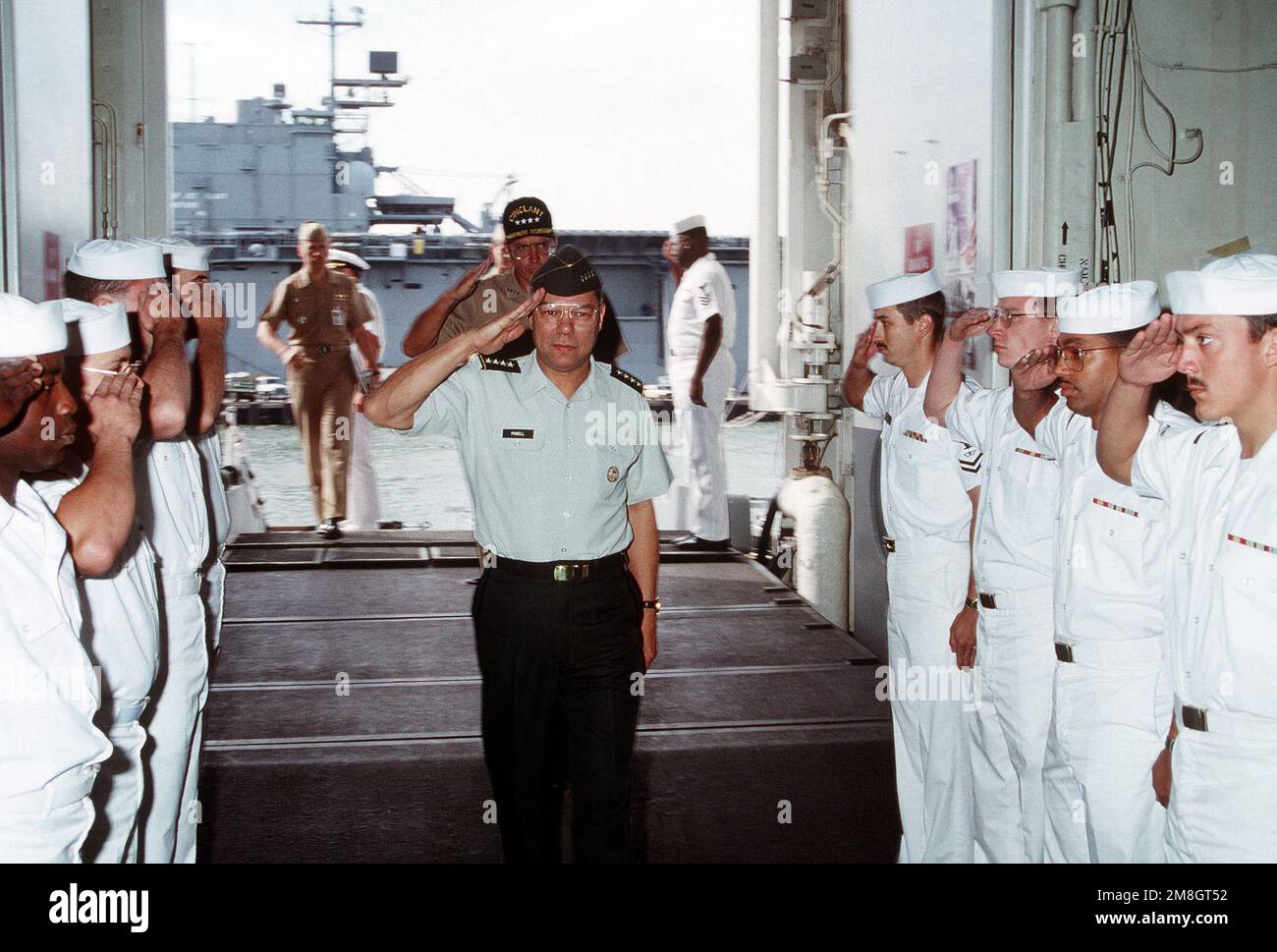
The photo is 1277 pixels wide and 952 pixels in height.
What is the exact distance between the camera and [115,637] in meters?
2.31

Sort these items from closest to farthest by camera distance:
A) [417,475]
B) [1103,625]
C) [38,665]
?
[38,665], [1103,625], [417,475]

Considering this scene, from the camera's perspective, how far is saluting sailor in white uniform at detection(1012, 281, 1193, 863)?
2402 mm

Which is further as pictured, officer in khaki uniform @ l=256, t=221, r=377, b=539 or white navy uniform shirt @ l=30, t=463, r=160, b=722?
officer in khaki uniform @ l=256, t=221, r=377, b=539

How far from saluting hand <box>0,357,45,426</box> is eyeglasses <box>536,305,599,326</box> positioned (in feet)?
3.86

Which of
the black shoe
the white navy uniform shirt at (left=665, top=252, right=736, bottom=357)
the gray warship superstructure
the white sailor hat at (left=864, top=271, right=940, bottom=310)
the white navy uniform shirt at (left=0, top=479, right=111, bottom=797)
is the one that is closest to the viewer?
the white navy uniform shirt at (left=0, top=479, right=111, bottom=797)

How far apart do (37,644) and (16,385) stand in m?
0.37

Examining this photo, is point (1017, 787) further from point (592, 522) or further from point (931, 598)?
point (592, 522)

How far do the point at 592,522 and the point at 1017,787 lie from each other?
1.22 meters

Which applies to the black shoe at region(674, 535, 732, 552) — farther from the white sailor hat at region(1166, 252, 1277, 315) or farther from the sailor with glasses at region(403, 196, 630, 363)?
the white sailor hat at region(1166, 252, 1277, 315)

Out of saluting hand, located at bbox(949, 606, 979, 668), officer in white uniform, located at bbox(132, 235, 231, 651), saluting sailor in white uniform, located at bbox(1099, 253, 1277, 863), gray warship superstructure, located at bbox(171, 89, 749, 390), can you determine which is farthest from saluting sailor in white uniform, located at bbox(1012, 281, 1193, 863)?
gray warship superstructure, located at bbox(171, 89, 749, 390)

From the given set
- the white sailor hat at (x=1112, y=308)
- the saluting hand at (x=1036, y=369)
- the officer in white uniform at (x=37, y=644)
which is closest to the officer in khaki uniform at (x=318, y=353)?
the saluting hand at (x=1036, y=369)

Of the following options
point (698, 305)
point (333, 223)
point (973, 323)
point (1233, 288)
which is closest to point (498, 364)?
point (973, 323)

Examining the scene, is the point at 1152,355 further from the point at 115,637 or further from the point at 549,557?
the point at 115,637

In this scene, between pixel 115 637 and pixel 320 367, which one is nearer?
pixel 115 637
